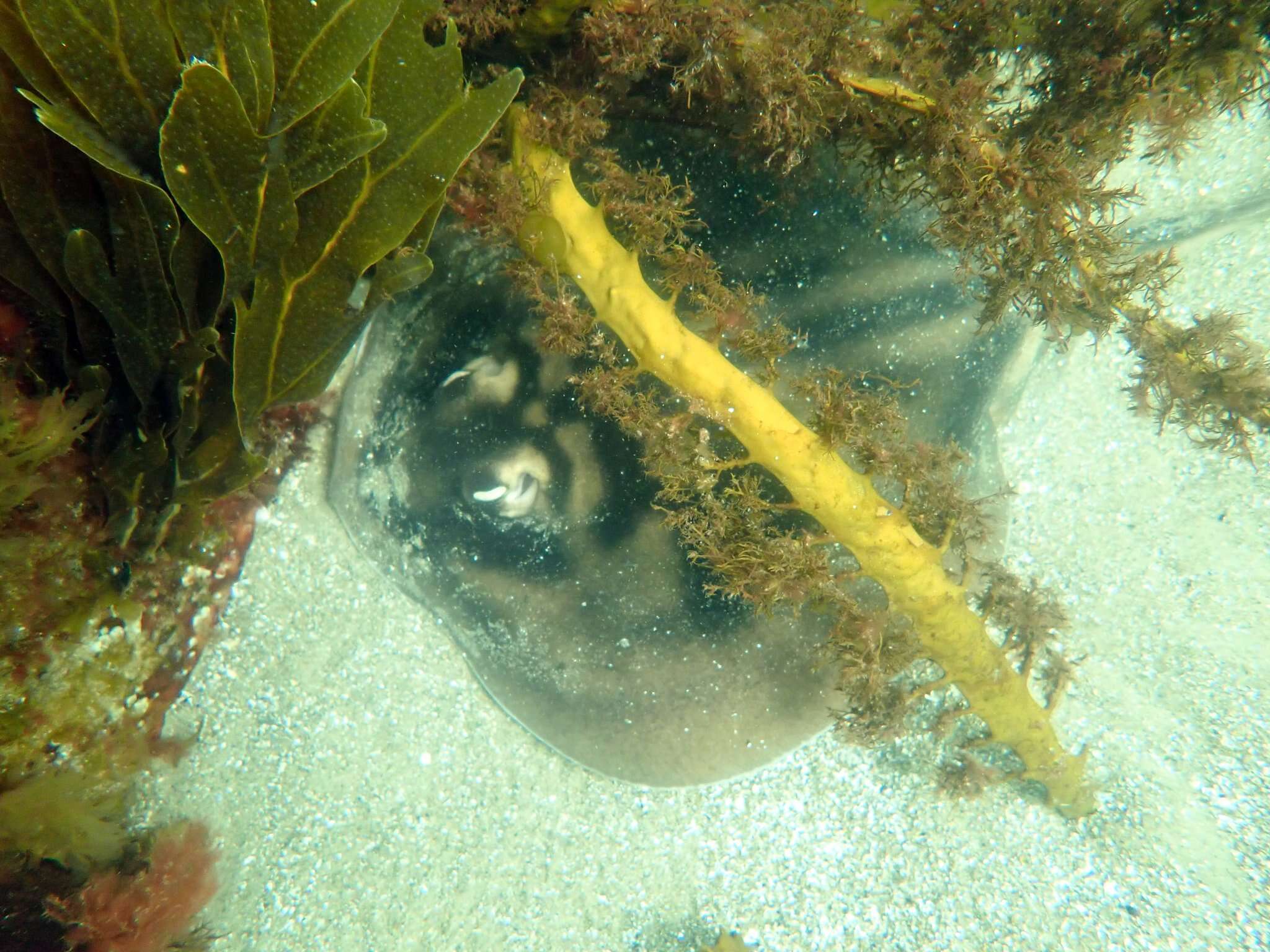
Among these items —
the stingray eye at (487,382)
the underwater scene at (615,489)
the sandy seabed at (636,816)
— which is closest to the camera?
the underwater scene at (615,489)

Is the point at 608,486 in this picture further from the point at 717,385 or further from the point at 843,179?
the point at 843,179

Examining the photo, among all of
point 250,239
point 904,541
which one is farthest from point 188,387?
point 904,541

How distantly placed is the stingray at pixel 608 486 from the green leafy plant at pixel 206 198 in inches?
31.8

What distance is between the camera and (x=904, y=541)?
3820 millimetres

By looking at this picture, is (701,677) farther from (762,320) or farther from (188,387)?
(188,387)

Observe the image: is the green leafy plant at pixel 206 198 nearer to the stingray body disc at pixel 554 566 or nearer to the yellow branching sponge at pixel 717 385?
the yellow branching sponge at pixel 717 385

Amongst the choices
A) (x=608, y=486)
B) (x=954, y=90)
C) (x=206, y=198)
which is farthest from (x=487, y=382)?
(x=954, y=90)

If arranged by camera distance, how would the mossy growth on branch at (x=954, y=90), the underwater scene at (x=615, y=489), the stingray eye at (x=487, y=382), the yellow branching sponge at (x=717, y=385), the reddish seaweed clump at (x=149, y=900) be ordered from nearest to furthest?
the underwater scene at (x=615, y=489)
the mossy growth on branch at (x=954, y=90)
the yellow branching sponge at (x=717, y=385)
the reddish seaweed clump at (x=149, y=900)
the stingray eye at (x=487, y=382)

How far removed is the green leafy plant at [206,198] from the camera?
2680 millimetres

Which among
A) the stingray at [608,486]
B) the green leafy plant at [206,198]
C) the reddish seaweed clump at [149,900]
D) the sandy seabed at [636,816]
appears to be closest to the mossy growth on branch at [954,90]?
the stingray at [608,486]

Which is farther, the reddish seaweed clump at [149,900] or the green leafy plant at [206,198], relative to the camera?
the reddish seaweed clump at [149,900]

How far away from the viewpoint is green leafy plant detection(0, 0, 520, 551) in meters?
2.68

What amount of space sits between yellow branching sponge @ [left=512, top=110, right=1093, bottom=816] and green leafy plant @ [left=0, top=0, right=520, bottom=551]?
0.57m

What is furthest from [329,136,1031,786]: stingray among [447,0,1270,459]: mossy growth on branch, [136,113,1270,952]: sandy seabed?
[136,113,1270,952]: sandy seabed
